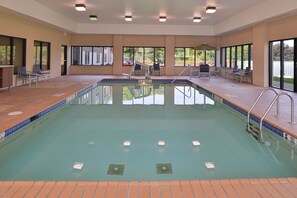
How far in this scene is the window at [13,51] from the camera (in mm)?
10141

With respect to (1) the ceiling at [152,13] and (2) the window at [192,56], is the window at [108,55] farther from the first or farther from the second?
(2) the window at [192,56]

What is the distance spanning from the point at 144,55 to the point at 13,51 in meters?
8.89

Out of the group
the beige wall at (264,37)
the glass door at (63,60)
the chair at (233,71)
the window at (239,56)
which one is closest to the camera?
the beige wall at (264,37)

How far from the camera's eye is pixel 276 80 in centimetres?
1128

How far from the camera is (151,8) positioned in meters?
11.5

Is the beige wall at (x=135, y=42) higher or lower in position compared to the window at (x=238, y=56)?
higher

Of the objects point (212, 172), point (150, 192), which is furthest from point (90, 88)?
point (150, 192)

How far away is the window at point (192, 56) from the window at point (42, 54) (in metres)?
7.48

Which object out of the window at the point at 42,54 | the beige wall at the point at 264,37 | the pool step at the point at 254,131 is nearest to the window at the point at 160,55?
the beige wall at the point at 264,37

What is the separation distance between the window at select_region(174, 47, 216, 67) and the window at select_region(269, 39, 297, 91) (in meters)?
6.99

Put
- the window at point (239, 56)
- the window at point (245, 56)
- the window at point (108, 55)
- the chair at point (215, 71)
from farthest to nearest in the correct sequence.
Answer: the window at point (108, 55), the chair at point (215, 71), the window at point (239, 56), the window at point (245, 56)

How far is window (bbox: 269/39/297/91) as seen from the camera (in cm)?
1019

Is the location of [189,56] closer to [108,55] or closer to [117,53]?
[117,53]

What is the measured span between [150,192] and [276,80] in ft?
33.0
